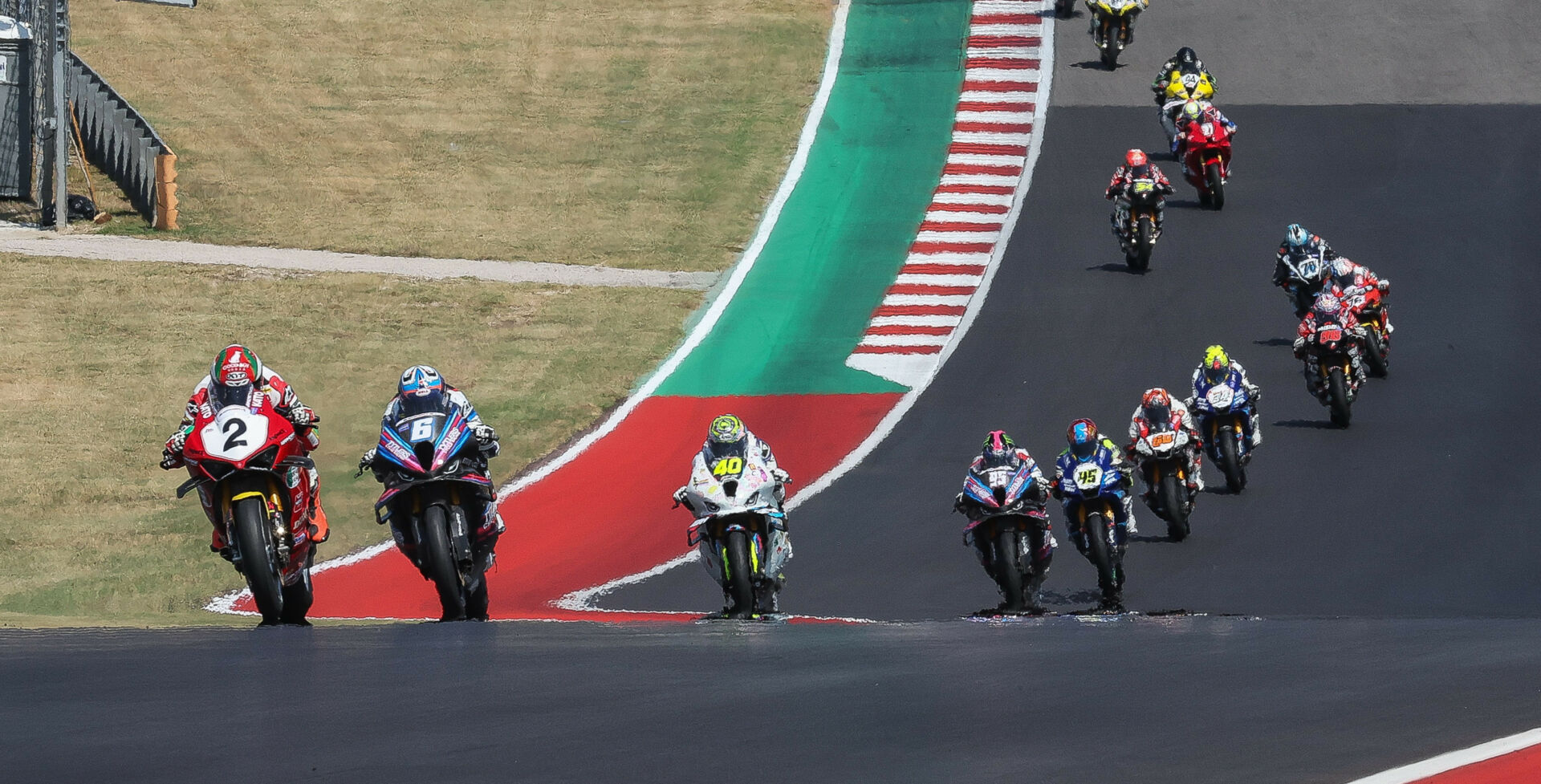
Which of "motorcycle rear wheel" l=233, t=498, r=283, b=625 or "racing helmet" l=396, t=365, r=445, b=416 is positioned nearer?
"motorcycle rear wheel" l=233, t=498, r=283, b=625

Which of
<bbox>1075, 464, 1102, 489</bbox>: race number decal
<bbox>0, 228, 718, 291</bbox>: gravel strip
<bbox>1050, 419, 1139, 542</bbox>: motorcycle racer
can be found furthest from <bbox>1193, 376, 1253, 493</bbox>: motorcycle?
<bbox>0, 228, 718, 291</bbox>: gravel strip

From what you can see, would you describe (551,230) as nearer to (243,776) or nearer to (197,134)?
(197,134)

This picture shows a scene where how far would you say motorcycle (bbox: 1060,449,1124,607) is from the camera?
1445cm

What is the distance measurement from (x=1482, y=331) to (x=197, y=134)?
68.9 ft

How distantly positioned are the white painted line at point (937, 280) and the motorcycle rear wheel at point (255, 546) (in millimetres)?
15932

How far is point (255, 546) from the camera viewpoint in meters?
10.7

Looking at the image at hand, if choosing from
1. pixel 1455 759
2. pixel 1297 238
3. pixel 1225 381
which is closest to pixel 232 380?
pixel 1455 759

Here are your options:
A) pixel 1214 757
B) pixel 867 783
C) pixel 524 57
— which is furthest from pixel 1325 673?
pixel 524 57

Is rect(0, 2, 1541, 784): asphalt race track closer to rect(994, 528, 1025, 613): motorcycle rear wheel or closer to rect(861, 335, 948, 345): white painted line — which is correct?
rect(861, 335, 948, 345): white painted line

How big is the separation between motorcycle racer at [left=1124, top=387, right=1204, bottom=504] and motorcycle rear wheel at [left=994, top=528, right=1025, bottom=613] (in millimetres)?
2727

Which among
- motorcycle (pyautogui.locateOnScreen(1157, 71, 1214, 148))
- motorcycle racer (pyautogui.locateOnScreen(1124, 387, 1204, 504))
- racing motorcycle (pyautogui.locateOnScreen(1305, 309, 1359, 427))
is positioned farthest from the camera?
motorcycle (pyautogui.locateOnScreen(1157, 71, 1214, 148))

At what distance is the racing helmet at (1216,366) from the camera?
1780cm

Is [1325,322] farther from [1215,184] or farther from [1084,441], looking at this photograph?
[1215,184]

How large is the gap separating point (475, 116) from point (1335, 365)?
62.4 feet
